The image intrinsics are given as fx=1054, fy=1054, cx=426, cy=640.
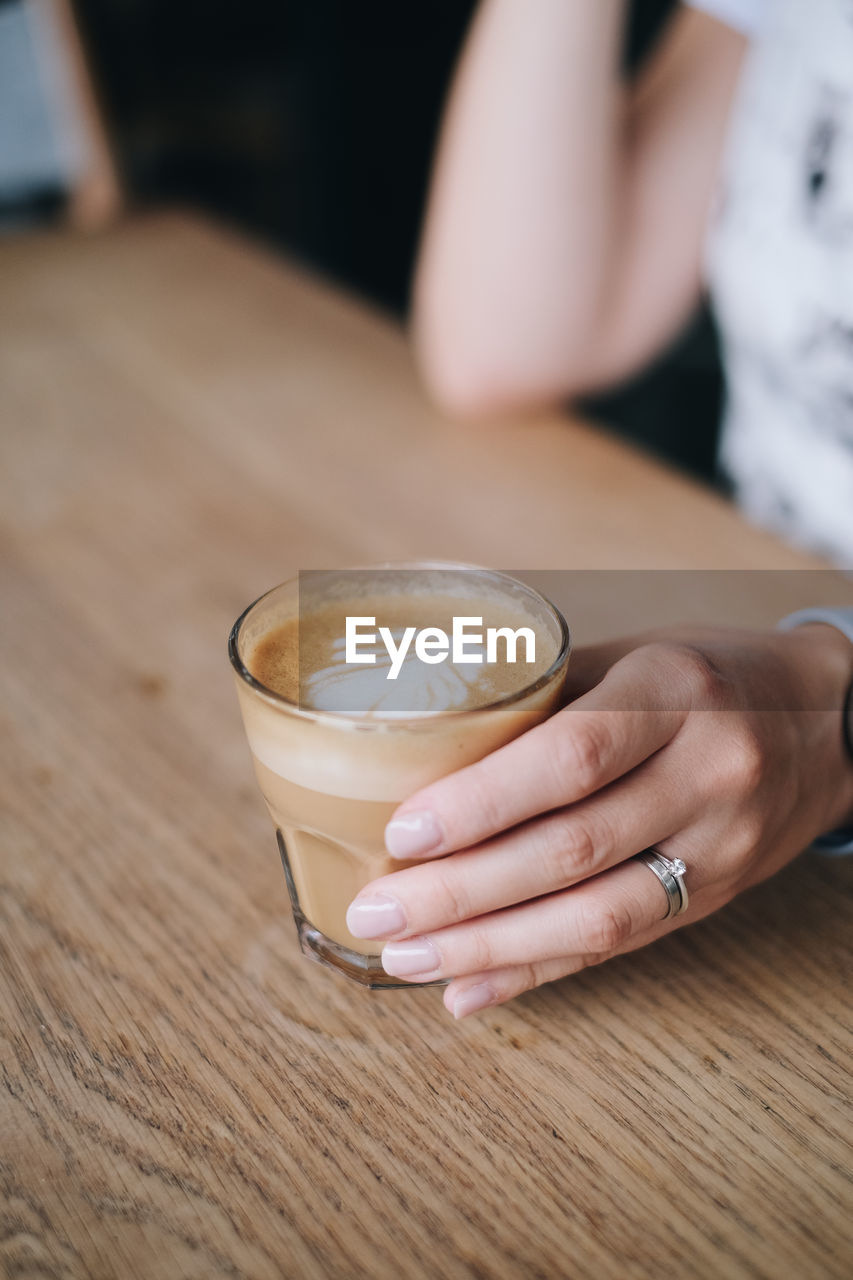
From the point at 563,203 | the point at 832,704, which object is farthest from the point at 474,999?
the point at 563,203

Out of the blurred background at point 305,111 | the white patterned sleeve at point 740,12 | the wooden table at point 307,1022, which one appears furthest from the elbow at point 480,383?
the blurred background at point 305,111

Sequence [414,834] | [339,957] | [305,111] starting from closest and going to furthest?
1. [414,834]
2. [339,957]
3. [305,111]

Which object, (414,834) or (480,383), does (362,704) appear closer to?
(414,834)

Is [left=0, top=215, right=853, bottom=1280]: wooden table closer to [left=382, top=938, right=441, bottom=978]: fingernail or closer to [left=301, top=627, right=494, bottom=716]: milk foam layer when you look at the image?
[left=382, top=938, right=441, bottom=978]: fingernail

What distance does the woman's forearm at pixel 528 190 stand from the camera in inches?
45.4

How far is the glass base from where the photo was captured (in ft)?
1.82

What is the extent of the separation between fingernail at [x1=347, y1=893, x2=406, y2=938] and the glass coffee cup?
32 millimetres

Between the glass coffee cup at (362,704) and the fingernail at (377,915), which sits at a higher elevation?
the glass coffee cup at (362,704)

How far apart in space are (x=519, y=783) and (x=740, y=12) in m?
0.99

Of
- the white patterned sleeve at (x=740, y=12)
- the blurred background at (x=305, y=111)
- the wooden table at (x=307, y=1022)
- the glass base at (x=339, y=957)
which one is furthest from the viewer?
the blurred background at (x=305, y=111)

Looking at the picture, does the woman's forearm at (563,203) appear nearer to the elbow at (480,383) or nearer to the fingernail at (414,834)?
the elbow at (480,383)

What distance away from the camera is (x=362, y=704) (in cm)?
50

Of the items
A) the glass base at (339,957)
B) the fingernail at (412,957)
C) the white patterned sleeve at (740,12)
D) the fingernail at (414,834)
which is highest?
the white patterned sleeve at (740,12)

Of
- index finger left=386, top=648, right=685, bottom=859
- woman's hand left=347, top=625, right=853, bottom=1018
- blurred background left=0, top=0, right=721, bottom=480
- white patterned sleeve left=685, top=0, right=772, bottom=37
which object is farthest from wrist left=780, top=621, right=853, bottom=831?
blurred background left=0, top=0, right=721, bottom=480
